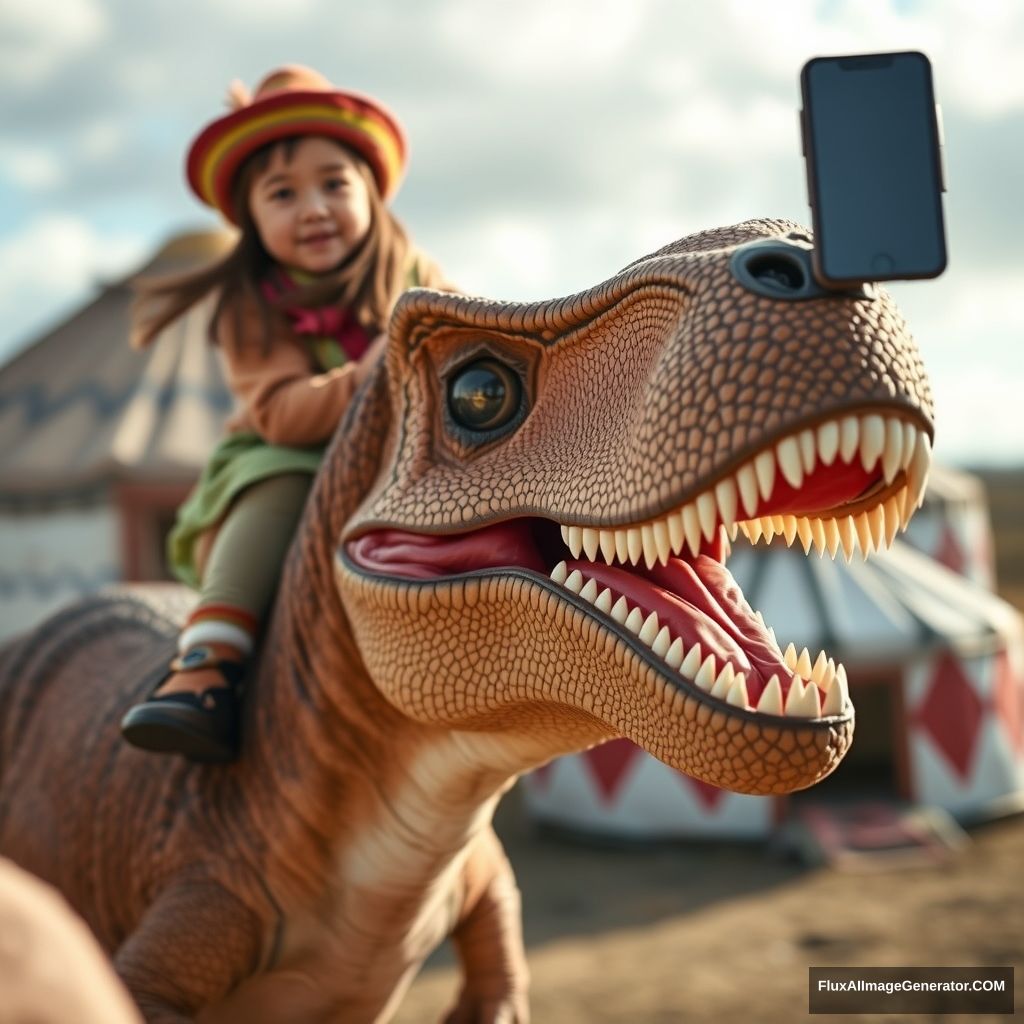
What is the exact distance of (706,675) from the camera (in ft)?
3.60

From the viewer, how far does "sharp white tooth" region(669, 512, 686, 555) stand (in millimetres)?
1090

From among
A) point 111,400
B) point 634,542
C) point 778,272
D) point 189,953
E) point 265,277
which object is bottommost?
point 189,953

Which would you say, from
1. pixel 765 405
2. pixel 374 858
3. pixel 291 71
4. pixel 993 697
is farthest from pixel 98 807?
pixel 993 697

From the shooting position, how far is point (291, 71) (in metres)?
1.98

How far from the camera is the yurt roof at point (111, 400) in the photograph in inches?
318

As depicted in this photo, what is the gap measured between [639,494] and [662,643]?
140mm

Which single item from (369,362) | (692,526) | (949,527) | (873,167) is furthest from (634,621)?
(949,527)

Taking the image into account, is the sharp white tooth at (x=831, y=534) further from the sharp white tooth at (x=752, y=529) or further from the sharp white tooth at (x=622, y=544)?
the sharp white tooth at (x=622, y=544)

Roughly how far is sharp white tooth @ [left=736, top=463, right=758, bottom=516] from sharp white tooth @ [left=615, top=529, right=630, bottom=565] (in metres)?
0.13

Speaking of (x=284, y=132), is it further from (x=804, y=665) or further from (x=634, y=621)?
(x=804, y=665)

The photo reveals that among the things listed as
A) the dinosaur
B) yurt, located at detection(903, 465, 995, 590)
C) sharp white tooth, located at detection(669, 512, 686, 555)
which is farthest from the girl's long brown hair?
yurt, located at detection(903, 465, 995, 590)

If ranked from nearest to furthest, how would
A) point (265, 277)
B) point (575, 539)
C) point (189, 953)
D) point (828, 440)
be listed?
point (828, 440) → point (575, 539) → point (189, 953) → point (265, 277)

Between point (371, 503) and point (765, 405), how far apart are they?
61 cm

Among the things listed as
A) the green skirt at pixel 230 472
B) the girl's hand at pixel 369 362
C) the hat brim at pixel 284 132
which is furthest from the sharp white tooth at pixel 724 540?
the hat brim at pixel 284 132
